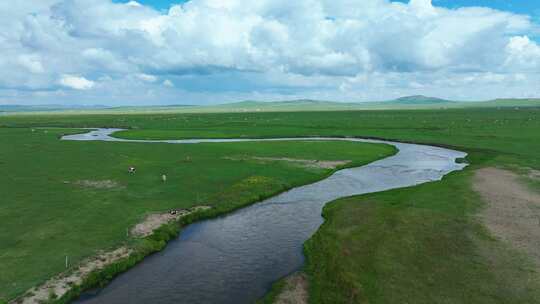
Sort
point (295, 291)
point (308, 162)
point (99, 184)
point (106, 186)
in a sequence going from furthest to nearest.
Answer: point (308, 162), point (99, 184), point (106, 186), point (295, 291)

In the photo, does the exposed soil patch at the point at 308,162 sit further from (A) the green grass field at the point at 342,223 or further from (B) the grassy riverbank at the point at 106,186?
(A) the green grass field at the point at 342,223

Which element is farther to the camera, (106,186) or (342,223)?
(106,186)

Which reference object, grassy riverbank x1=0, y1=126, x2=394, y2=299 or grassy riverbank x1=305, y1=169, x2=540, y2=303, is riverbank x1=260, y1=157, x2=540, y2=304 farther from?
grassy riverbank x1=0, y1=126, x2=394, y2=299

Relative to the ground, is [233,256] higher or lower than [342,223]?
lower

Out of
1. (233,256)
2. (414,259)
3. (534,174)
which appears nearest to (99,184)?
(233,256)

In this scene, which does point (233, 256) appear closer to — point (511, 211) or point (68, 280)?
point (68, 280)

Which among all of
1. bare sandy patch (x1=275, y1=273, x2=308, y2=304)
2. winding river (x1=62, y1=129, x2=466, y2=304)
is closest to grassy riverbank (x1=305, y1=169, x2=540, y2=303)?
bare sandy patch (x1=275, y1=273, x2=308, y2=304)

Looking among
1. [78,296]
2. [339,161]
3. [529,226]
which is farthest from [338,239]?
[339,161]
